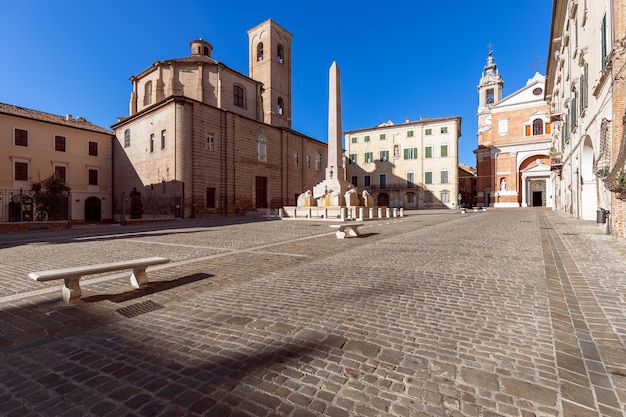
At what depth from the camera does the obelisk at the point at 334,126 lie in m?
23.7

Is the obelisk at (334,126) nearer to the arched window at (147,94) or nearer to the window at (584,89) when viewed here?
the window at (584,89)

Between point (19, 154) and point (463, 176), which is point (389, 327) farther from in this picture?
point (463, 176)

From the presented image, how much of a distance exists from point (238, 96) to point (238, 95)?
0.35 ft

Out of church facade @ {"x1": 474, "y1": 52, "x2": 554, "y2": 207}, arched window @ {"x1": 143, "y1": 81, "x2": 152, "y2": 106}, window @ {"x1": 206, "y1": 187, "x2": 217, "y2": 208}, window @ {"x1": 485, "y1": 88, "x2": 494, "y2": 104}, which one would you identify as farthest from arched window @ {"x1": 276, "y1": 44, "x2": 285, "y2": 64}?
window @ {"x1": 485, "y1": 88, "x2": 494, "y2": 104}

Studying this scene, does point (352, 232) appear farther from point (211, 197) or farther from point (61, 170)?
point (61, 170)

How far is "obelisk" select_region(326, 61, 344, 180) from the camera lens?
932 inches

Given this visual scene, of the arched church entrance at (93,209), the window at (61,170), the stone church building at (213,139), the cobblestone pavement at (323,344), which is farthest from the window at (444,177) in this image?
the window at (61,170)

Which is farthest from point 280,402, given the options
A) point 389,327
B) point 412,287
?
point 412,287

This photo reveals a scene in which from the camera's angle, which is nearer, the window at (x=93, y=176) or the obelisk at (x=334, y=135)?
the obelisk at (x=334, y=135)

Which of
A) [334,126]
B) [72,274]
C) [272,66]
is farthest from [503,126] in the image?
[72,274]

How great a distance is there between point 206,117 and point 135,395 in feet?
82.6

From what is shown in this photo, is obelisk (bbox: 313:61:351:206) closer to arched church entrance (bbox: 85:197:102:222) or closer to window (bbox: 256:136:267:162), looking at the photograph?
window (bbox: 256:136:267:162)

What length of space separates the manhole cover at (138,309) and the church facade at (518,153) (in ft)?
150

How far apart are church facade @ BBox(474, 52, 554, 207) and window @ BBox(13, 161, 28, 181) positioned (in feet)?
161
